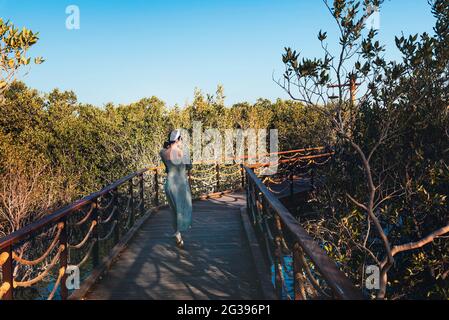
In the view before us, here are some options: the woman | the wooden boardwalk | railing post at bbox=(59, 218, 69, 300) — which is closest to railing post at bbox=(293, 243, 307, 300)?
the wooden boardwalk

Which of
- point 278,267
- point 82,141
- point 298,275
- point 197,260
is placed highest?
point 82,141

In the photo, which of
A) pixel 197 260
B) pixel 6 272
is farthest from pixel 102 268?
pixel 6 272

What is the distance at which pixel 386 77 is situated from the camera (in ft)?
17.4

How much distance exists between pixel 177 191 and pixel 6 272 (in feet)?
10.5

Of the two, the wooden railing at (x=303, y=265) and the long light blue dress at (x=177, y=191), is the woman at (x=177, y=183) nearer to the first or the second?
the long light blue dress at (x=177, y=191)

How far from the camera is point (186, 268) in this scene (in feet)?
15.2

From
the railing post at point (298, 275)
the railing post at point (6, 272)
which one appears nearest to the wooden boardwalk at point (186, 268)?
the railing post at point (298, 275)

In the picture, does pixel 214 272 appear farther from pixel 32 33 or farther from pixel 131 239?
pixel 32 33

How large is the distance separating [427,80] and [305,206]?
839cm

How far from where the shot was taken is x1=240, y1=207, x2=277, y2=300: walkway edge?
3.65 metres

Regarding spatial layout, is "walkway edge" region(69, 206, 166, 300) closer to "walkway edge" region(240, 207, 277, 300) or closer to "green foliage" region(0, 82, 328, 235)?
"walkway edge" region(240, 207, 277, 300)

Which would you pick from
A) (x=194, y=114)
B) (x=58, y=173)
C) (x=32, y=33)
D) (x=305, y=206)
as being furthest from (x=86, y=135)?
(x=32, y=33)

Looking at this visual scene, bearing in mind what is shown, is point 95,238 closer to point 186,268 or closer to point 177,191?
point 186,268

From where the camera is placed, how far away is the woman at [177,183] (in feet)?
18.0
